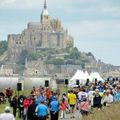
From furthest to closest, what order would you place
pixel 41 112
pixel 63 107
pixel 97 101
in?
pixel 63 107
pixel 97 101
pixel 41 112

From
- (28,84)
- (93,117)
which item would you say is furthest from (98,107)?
(28,84)

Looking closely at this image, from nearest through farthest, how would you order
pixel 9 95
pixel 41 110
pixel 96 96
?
pixel 41 110
pixel 96 96
pixel 9 95

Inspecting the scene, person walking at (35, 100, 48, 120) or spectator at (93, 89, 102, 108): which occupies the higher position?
spectator at (93, 89, 102, 108)

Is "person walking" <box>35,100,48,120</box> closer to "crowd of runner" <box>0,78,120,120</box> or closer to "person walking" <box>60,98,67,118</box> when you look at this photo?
"crowd of runner" <box>0,78,120,120</box>

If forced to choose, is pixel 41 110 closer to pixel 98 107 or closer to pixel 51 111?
pixel 51 111

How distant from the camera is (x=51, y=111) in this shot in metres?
22.4

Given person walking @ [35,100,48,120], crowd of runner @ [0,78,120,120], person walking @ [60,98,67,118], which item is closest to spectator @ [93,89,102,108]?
crowd of runner @ [0,78,120,120]

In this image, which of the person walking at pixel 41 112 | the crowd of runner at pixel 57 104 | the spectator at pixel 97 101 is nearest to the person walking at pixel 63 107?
the crowd of runner at pixel 57 104

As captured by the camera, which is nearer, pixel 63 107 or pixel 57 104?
pixel 57 104

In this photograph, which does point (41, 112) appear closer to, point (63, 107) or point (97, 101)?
point (97, 101)

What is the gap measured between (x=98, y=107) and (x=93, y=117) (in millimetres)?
4862

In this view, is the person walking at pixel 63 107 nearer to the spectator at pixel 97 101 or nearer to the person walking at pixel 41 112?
the spectator at pixel 97 101

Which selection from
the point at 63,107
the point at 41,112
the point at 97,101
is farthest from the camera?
the point at 63,107

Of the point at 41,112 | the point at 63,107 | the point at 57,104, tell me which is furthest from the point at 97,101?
the point at 41,112
